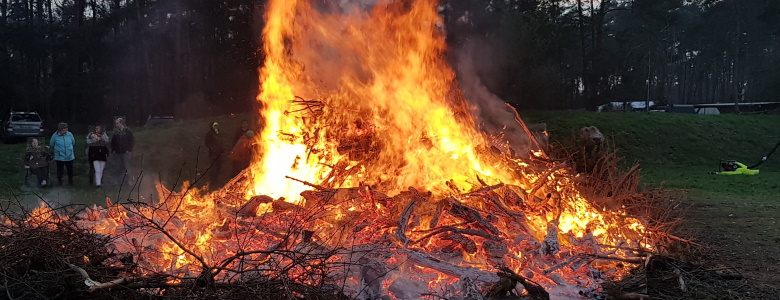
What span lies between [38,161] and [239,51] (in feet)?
17.0

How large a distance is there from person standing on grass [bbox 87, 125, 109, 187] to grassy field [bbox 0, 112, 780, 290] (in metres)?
0.33

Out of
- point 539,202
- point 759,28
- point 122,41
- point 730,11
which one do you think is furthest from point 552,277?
point 759,28

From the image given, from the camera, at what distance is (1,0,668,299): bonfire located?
405cm

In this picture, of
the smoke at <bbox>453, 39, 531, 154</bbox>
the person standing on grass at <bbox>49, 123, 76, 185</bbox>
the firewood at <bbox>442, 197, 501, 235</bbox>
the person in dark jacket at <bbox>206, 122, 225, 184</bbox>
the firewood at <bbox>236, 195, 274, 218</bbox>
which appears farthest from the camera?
the person in dark jacket at <bbox>206, 122, 225, 184</bbox>

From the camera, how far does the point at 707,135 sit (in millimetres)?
21406

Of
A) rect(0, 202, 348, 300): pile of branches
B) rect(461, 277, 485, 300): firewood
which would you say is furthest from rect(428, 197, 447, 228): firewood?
rect(0, 202, 348, 300): pile of branches

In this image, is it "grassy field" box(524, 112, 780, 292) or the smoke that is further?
the smoke

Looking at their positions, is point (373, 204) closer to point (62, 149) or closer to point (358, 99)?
point (358, 99)

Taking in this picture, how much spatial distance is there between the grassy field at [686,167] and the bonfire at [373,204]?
0.65 meters

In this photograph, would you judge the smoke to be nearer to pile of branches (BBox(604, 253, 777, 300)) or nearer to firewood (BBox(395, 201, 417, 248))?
firewood (BBox(395, 201, 417, 248))

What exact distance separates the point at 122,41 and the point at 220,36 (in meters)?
14.3

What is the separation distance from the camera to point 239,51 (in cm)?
1388

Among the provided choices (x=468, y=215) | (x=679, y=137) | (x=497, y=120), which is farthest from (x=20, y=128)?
(x=679, y=137)

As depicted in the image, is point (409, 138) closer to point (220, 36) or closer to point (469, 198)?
point (469, 198)
